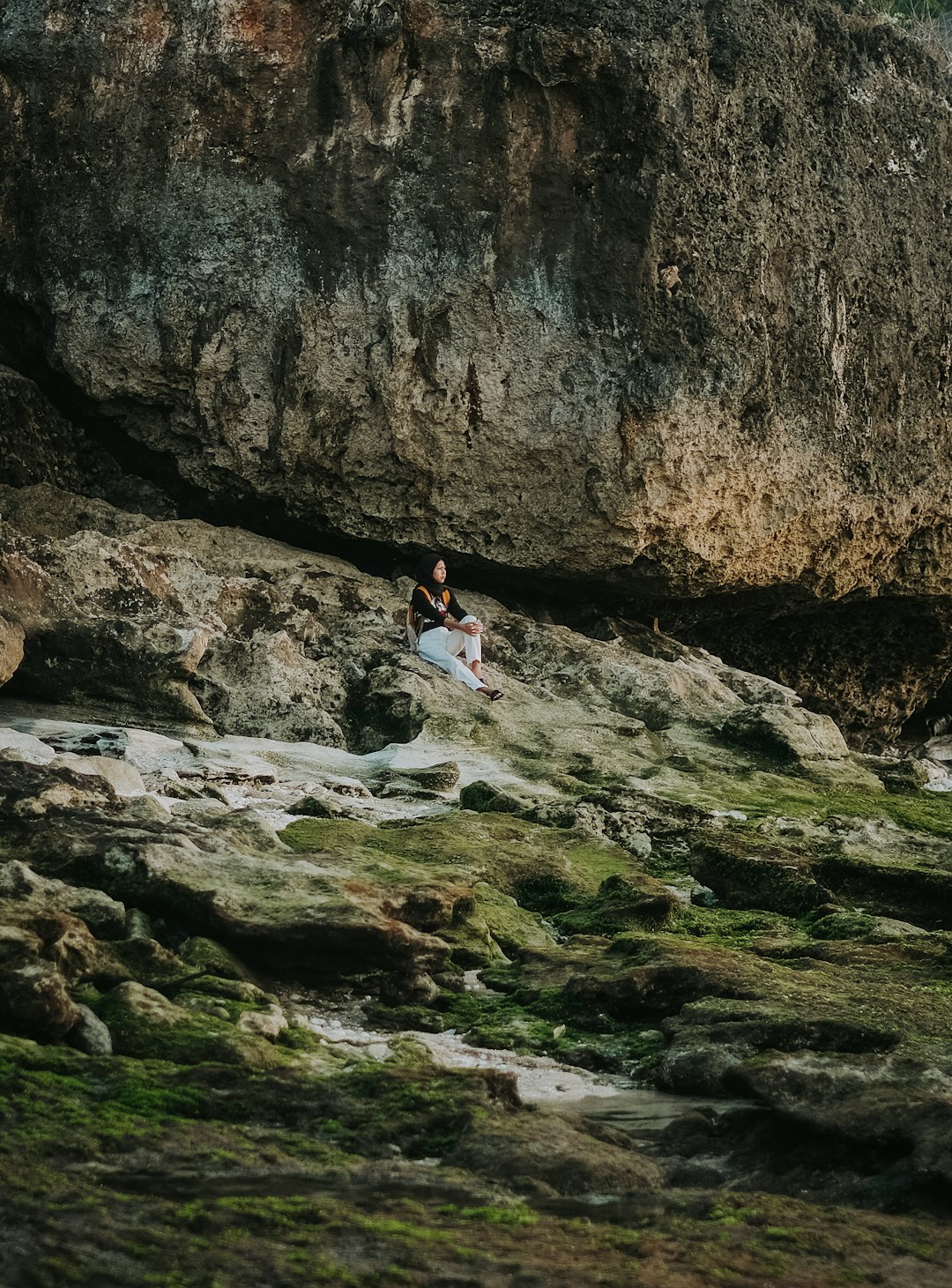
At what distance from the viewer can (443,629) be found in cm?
1414

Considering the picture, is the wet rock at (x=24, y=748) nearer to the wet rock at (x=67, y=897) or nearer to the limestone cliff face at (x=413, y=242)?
the wet rock at (x=67, y=897)

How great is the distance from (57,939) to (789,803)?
26.1 feet

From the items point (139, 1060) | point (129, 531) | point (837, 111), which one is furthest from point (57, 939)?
point (837, 111)

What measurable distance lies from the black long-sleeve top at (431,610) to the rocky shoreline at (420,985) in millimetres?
1046

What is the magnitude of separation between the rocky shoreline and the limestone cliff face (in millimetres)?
3016

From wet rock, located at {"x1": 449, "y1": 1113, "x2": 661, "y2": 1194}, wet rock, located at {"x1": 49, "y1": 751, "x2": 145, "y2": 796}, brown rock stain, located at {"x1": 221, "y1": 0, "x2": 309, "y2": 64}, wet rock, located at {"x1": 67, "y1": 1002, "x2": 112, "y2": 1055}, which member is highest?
brown rock stain, located at {"x1": 221, "y1": 0, "x2": 309, "y2": 64}

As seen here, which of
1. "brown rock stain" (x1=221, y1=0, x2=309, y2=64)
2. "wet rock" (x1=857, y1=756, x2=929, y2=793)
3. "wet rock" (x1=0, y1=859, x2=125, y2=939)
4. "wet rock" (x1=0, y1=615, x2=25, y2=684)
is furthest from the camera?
"brown rock stain" (x1=221, y1=0, x2=309, y2=64)

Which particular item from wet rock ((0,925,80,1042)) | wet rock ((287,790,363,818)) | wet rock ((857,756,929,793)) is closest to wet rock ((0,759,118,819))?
wet rock ((287,790,363,818))

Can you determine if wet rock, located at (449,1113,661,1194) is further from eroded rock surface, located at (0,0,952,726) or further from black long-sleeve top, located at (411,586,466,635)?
eroded rock surface, located at (0,0,952,726)

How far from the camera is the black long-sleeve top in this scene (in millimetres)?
14133

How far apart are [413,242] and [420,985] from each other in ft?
33.6

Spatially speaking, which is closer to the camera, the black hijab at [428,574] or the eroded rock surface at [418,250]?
the black hijab at [428,574]

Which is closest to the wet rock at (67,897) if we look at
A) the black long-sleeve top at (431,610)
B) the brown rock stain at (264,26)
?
the black long-sleeve top at (431,610)

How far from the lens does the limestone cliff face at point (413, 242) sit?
1506cm
